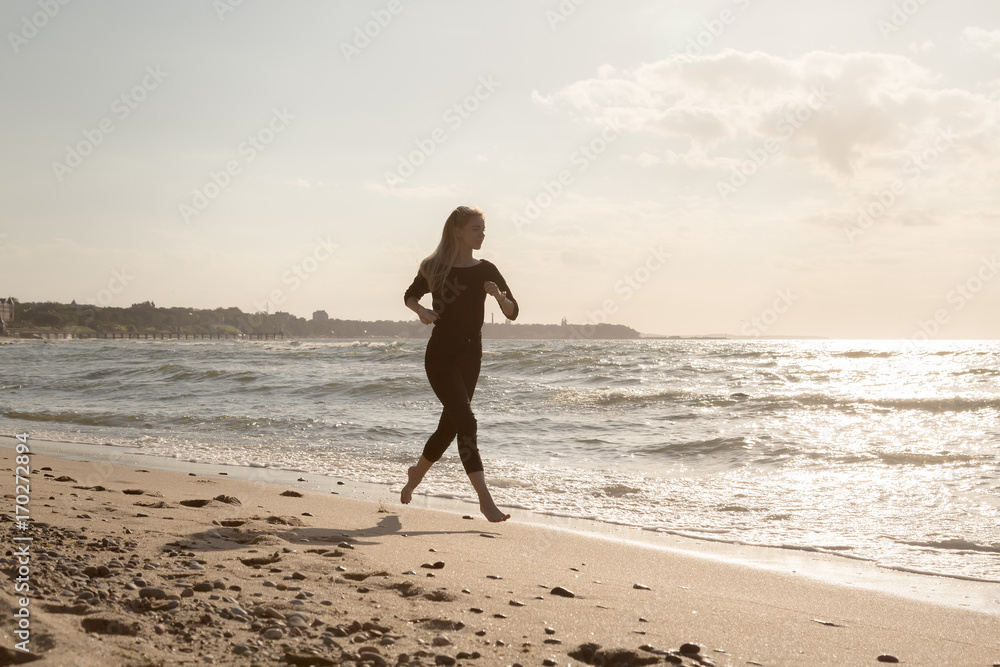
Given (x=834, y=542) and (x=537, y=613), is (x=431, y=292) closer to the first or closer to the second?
(x=537, y=613)

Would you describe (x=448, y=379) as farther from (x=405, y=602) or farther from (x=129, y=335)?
(x=129, y=335)

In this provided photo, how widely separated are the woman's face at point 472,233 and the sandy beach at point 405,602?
182cm

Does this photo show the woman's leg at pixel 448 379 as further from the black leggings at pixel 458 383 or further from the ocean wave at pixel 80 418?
the ocean wave at pixel 80 418

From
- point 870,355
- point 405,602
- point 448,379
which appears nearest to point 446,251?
point 448,379

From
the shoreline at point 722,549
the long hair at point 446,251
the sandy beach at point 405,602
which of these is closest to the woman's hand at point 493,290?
the long hair at point 446,251

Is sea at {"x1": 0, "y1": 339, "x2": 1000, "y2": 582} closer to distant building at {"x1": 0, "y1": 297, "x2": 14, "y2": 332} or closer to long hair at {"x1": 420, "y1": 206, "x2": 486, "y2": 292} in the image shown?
Answer: long hair at {"x1": 420, "y1": 206, "x2": 486, "y2": 292}

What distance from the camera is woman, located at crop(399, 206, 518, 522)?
4660 millimetres

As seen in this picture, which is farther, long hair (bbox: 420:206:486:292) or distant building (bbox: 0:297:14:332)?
distant building (bbox: 0:297:14:332)

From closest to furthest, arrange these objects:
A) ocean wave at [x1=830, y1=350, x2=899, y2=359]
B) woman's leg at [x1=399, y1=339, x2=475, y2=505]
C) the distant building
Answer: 1. woman's leg at [x1=399, y1=339, x2=475, y2=505]
2. ocean wave at [x1=830, y1=350, x2=899, y2=359]
3. the distant building

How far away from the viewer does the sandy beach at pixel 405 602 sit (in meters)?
2.21

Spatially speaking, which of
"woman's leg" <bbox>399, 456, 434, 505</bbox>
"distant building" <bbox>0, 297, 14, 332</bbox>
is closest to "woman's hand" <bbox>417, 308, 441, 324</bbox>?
"woman's leg" <bbox>399, 456, 434, 505</bbox>

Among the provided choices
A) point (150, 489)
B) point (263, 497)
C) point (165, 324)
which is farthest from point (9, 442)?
point (165, 324)

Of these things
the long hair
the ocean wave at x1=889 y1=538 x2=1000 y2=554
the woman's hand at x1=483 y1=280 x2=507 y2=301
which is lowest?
the ocean wave at x1=889 y1=538 x2=1000 y2=554

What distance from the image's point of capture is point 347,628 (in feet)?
7.84
